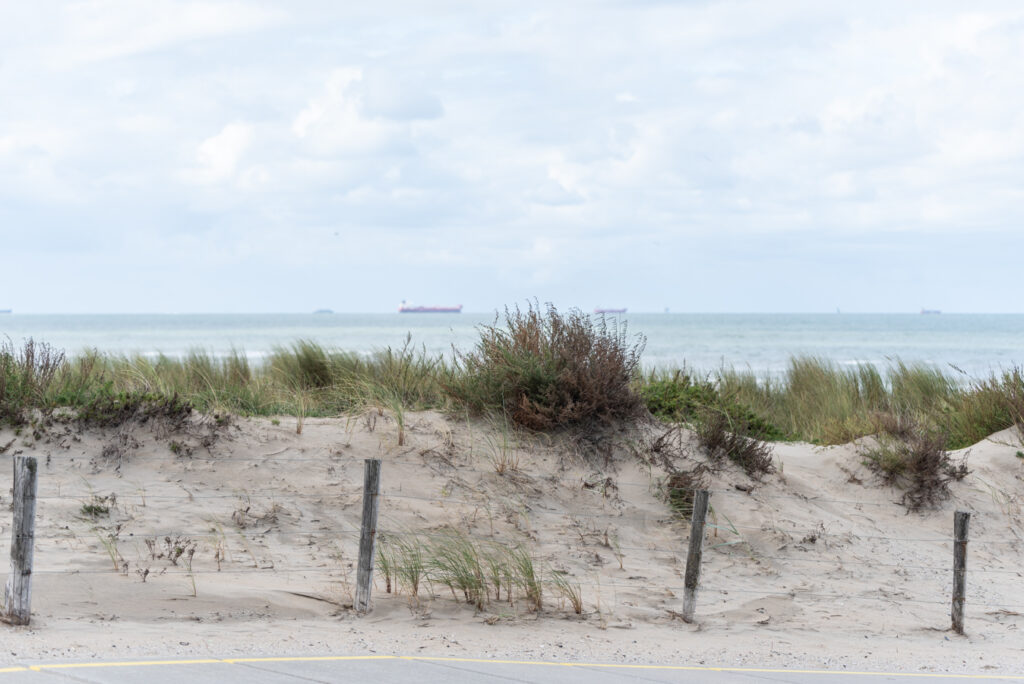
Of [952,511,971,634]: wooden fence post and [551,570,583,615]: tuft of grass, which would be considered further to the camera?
[952,511,971,634]: wooden fence post

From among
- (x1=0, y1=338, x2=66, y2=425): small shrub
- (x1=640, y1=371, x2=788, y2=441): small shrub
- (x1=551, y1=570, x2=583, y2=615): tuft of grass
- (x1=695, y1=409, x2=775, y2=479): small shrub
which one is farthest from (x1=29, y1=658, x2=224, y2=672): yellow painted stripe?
(x1=640, y1=371, x2=788, y2=441): small shrub

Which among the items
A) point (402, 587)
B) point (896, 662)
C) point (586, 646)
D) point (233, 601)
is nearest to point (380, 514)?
point (402, 587)

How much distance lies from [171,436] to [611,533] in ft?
15.0

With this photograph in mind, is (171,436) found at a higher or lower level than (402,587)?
higher

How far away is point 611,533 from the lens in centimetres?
985

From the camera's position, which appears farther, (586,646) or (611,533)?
(611,533)

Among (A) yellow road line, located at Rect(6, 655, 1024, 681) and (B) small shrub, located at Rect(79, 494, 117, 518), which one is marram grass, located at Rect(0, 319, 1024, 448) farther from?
(A) yellow road line, located at Rect(6, 655, 1024, 681)

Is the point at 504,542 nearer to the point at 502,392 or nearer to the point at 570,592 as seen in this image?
the point at 570,592

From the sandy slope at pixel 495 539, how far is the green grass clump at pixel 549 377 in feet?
1.15

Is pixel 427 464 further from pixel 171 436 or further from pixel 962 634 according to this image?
pixel 962 634

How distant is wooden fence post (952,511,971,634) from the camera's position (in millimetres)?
7680

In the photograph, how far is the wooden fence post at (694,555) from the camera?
24.8 feet

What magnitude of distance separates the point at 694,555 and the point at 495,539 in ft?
7.93

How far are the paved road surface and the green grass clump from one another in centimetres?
493
